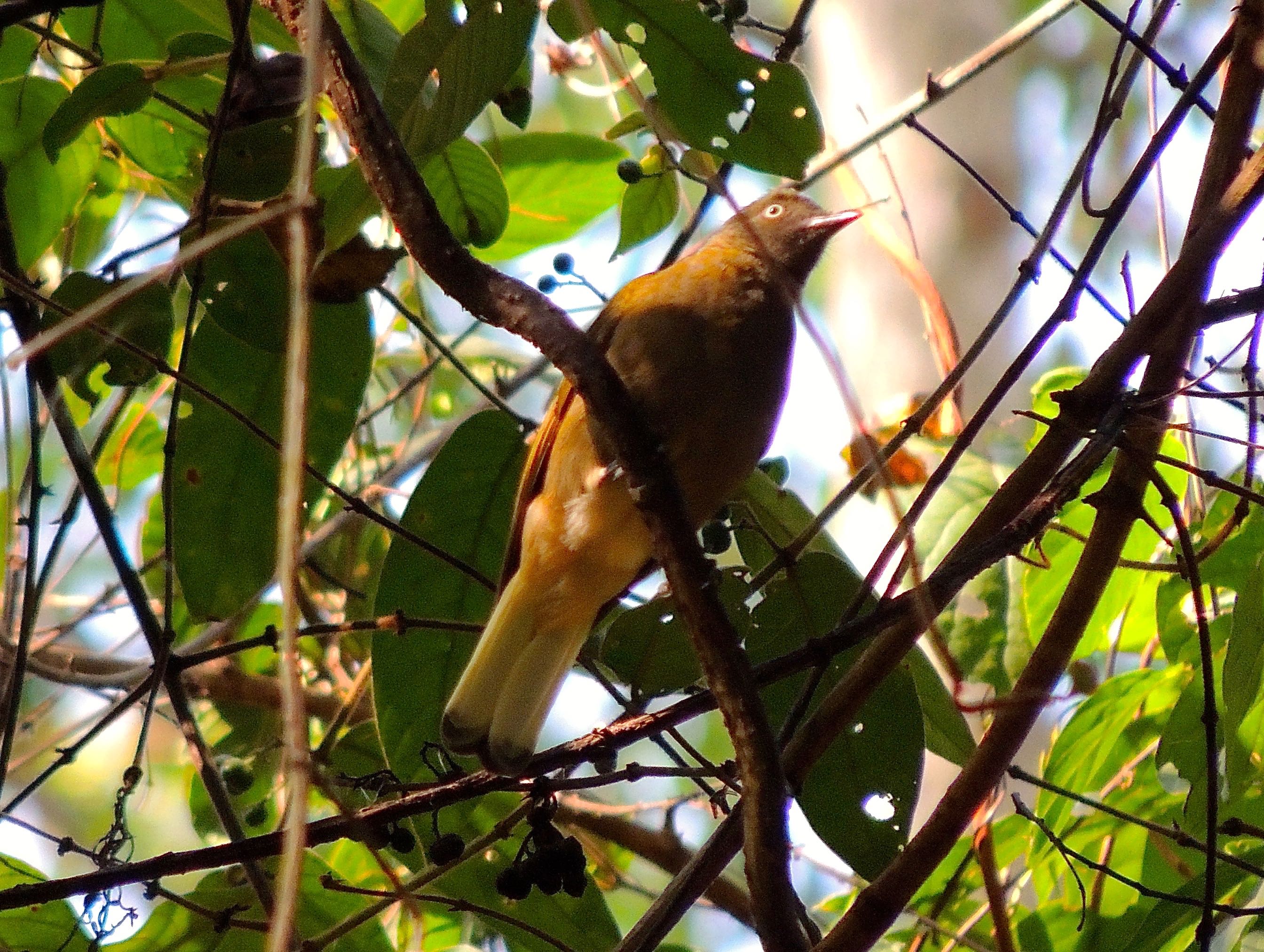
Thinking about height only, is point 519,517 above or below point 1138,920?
above

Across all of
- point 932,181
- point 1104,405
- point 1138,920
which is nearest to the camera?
point 1104,405

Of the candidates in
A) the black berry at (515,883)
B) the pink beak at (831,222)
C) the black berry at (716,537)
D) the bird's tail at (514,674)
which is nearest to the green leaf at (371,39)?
the bird's tail at (514,674)

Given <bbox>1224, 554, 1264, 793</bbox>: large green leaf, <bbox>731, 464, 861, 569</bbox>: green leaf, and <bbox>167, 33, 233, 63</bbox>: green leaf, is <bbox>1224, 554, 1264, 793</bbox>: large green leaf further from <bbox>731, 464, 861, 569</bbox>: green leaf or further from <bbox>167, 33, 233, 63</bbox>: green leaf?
<bbox>167, 33, 233, 63</bbox>: green leaf

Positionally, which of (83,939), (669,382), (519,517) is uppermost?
(669,382)

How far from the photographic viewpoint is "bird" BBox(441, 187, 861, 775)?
2.51m

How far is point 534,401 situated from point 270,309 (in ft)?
20.0

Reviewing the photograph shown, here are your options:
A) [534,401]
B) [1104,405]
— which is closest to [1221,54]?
[1104,405]

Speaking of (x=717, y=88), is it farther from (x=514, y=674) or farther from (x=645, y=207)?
(x=514, y=674)

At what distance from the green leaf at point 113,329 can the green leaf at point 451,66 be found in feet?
2.50

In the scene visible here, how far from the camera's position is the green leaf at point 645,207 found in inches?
120

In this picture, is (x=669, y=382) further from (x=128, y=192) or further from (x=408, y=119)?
(x=128, y=192)

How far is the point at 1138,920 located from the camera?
2418 mm

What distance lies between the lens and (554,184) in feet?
11.0

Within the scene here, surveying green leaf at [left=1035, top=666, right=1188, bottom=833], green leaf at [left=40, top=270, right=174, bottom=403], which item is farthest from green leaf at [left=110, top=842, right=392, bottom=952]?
green leaf at [left=1035, top=666, right=1188, bottom=833]
